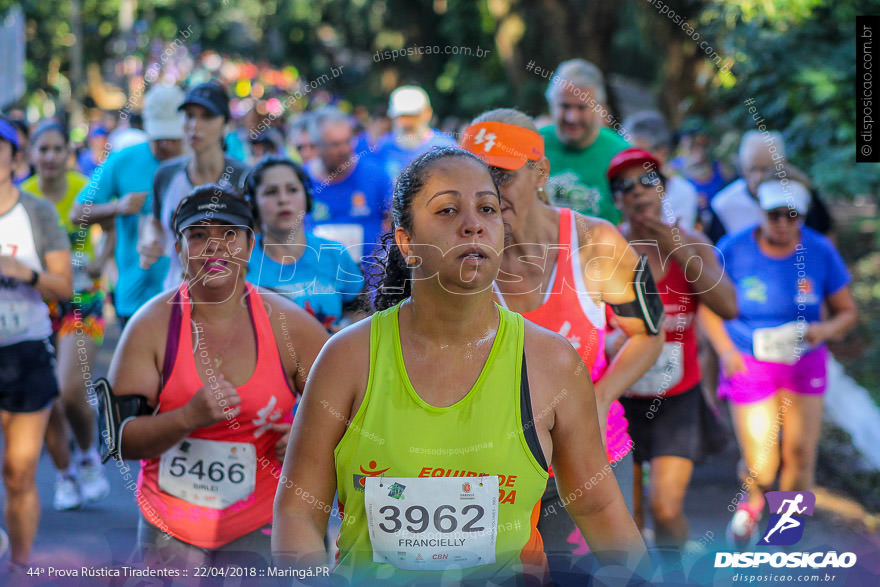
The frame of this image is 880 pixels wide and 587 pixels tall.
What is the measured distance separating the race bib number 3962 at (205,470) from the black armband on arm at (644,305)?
1.36 m

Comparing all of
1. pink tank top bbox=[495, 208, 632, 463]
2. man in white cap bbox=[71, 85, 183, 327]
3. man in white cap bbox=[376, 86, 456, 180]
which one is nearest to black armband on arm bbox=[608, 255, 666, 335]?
pink tank top bbox=[495, 208, 632, 463]

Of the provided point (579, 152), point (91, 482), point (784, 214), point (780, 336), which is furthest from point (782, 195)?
point (91, 482)

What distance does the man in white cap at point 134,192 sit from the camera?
228 inches

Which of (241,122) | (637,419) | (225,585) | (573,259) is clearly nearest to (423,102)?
(637,419)

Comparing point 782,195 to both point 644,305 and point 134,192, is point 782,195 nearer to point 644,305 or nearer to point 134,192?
point 644,305

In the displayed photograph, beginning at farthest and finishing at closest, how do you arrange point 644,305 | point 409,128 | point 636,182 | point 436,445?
1. point 409,128
2. point 636,182
3. point 644,305
4. point 436,445

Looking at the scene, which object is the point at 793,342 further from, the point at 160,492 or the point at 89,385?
the point at 89,385

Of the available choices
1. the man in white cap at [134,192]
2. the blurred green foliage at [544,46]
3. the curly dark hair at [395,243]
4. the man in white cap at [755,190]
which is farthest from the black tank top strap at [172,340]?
the blurred green foliage at [544,46]

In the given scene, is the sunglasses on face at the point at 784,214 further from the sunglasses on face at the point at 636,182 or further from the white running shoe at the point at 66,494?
the white running shoe at the point at 66,494

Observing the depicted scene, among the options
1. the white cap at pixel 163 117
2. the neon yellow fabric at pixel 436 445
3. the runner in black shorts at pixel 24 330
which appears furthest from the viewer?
the white cap at pixel 163 117

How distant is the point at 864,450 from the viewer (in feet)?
23.7

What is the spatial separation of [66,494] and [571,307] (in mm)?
3771

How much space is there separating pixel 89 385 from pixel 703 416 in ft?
11.5

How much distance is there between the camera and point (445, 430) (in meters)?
2.52
